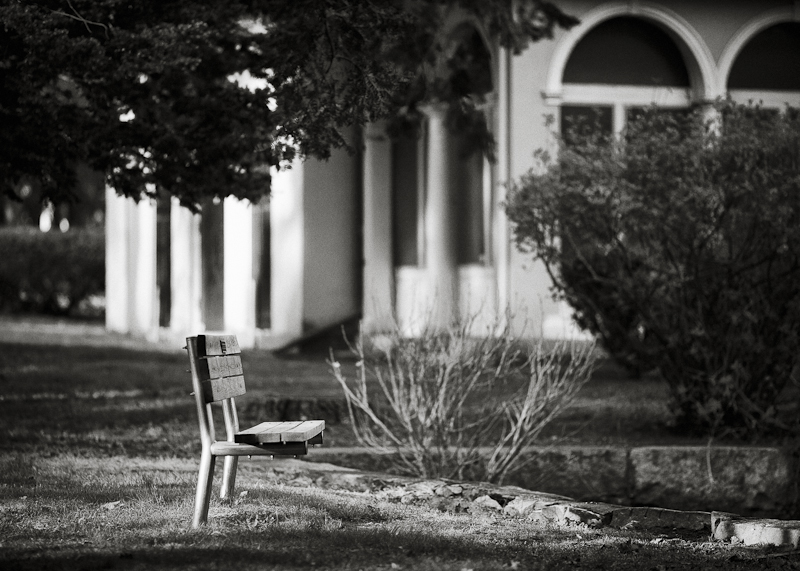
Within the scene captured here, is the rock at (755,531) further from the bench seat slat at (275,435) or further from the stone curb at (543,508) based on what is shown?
the bench seat slat at (275,435)

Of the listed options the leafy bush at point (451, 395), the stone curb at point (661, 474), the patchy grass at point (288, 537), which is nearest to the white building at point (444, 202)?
the stone curb at point (661, 474)

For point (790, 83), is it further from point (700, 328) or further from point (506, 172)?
point (700, 328)

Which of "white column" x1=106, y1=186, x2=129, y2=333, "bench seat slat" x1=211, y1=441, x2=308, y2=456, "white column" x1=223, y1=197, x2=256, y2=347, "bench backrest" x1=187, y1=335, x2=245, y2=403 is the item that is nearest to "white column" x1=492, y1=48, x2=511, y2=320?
"white column" x1=223, y1=197, x2=256, y2=347

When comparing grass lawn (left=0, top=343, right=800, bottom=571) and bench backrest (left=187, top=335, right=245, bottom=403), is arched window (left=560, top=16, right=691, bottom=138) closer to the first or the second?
grass lawn (left=0, top=343, right=800, bottom=571)

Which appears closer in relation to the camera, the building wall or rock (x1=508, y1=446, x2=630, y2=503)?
rock (x1=508, y1=446, x2=630, y2=503)

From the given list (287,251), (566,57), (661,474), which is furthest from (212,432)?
(287,251)

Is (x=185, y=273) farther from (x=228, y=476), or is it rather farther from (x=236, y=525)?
(x=236, y=525)

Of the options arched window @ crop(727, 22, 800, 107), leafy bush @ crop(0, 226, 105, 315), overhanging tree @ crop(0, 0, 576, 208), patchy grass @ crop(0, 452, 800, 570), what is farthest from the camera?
leafy bush @ crop(0, 226, 105, 315)

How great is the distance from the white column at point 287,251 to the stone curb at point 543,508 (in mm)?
9163

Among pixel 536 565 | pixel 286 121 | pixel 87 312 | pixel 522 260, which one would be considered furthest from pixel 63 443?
pixel 87 312

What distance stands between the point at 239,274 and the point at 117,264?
485 cm

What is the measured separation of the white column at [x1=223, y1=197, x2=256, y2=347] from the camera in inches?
669

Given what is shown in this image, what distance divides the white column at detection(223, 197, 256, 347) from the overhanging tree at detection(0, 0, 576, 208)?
850cm

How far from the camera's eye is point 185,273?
1852 centimetres
